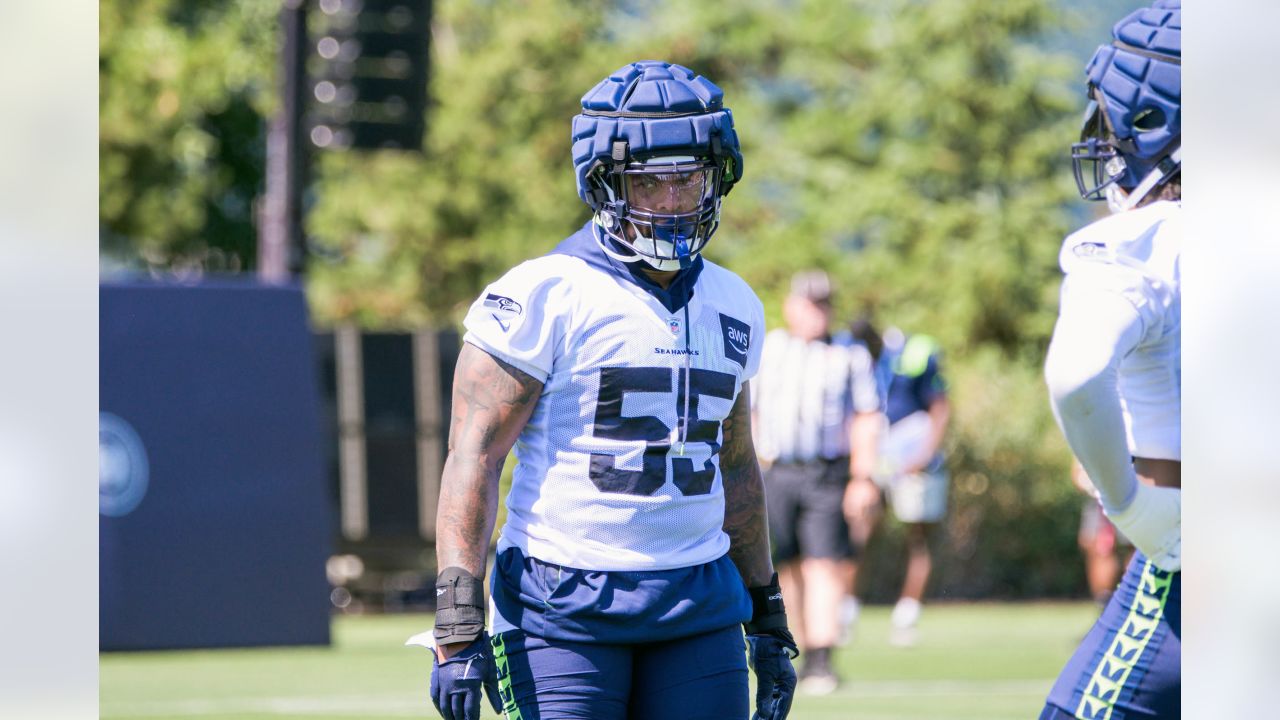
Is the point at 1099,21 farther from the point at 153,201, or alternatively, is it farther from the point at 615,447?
the point at 615,447

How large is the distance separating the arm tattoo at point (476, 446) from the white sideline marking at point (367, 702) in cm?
492

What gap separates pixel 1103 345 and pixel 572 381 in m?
1.03

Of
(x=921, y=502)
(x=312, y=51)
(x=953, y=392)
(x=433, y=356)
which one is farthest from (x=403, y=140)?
(x=953, y=392)

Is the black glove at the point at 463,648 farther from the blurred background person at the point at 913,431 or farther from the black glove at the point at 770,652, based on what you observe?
the blurred background person at the point at 913,431

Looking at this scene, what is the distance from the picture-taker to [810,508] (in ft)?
32.3

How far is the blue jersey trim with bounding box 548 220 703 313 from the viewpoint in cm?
372

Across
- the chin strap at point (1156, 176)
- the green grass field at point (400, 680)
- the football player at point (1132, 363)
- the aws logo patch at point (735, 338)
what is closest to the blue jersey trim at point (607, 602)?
the aws logo patch at point (735, 338)

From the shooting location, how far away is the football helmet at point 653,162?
367cm

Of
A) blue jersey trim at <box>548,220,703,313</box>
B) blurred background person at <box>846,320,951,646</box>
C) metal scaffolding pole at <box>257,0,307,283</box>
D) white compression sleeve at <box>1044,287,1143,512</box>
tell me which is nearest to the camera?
white compression sleeve at <box>1044,287,1143,512</box>

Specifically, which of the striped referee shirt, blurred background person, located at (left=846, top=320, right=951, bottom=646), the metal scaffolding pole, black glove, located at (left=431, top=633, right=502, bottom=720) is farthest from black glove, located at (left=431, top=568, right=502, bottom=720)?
the metal scaffolding pole

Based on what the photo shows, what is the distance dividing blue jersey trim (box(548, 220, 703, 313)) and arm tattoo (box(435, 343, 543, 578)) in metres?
0.28

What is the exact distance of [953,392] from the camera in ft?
63.3

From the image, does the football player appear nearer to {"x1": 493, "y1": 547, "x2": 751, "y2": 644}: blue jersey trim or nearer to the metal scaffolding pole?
{"x1": 493, "y1": 547, "x2": 751, "y2": 644}: blue jersey trim

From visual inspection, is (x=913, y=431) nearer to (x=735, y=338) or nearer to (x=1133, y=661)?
(x=735, y=338)
